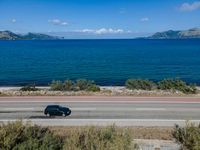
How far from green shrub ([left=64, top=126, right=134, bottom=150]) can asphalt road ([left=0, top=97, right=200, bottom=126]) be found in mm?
8986

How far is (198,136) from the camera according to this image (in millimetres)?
17906

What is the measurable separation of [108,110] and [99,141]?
1580 centimetres

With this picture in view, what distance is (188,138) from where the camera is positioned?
1889cm

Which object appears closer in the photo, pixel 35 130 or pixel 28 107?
pixel 35 130

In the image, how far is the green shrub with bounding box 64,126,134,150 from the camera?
15.6 meters

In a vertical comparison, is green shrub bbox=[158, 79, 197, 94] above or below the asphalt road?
below

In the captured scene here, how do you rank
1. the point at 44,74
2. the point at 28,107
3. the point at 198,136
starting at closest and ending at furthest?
the point at 198,136, the point at 28,107, the point at 44,74

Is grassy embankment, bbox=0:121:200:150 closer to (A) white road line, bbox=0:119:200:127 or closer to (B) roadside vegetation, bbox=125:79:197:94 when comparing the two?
(A) white road line, bbox=0:119:200:127

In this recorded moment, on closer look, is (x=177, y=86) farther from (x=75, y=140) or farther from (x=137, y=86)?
(x=75, y=140)

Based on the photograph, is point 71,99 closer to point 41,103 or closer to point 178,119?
point 41,103

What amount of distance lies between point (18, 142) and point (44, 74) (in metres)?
78.0

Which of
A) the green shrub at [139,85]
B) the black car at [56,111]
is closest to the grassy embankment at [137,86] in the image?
the green shrub at [139,85]

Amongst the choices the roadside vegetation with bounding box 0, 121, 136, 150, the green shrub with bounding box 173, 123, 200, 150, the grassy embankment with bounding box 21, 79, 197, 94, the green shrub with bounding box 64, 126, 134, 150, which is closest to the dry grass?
the green shrub with bounding box 173, 123, 200, 150

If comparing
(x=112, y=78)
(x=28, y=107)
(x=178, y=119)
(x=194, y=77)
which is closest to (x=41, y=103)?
(x=28, y=107)
